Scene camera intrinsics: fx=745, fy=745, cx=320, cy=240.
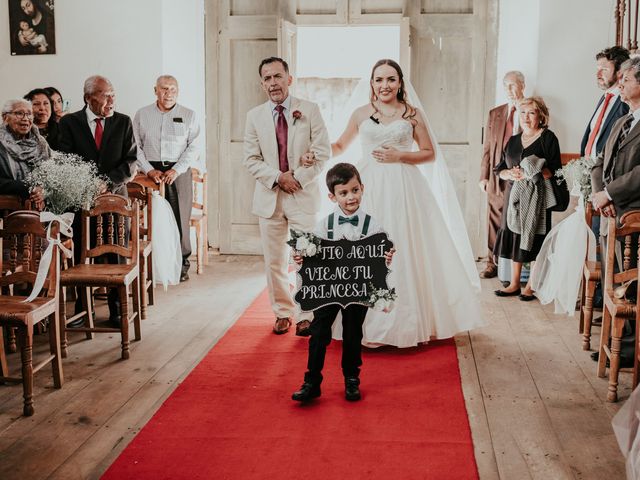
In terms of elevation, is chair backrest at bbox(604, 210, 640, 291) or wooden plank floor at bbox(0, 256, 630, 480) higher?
chair backrest at bbox(604, 210, 640, 291)

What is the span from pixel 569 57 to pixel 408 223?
3014 millimetres

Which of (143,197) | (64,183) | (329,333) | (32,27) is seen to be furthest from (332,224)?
(32,27)

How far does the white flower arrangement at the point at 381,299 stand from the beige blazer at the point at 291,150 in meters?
1.53

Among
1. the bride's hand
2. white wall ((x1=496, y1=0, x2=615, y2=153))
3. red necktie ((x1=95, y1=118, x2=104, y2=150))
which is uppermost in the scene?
white wall ((x1=496, y1=0, x2=615, y2=153))

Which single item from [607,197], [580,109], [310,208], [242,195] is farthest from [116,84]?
[607,197]

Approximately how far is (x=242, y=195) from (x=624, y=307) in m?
5.19

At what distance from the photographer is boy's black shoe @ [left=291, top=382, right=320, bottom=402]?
3.84 metres

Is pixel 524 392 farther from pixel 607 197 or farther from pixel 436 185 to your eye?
pixel 436 185

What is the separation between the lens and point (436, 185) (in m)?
5.41

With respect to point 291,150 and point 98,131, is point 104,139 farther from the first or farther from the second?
point 291,150

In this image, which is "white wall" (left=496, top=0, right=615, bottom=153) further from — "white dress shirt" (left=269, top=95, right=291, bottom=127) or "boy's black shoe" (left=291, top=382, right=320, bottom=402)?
"boy's black shoe" (left=291, top=382, right=320, bottom=402)

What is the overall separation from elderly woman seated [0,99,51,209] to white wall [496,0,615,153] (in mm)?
4440

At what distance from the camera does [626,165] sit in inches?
173

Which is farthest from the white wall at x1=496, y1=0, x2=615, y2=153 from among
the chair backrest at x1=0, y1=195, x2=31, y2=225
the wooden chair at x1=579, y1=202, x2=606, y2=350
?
the chair backrest at x1=0, y1=195, x2=31, y2=225
